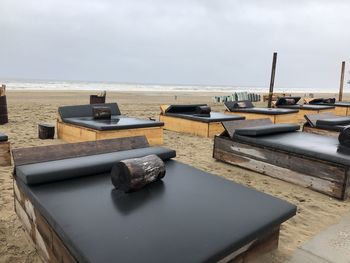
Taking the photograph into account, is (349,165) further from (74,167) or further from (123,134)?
(123,134)

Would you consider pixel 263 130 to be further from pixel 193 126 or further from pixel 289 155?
pixel 193 126

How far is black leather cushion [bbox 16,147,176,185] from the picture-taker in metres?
2.79

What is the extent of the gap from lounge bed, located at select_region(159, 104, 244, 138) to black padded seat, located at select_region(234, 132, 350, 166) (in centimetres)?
263

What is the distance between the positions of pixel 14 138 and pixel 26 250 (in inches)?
207

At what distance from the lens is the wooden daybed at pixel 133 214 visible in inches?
76.7

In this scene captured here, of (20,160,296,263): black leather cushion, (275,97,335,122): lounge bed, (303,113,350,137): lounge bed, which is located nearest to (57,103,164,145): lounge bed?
(20,160,296,263): black leather cushion

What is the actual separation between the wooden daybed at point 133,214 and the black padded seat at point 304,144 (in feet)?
5.77

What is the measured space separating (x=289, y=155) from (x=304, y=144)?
44 centimetres

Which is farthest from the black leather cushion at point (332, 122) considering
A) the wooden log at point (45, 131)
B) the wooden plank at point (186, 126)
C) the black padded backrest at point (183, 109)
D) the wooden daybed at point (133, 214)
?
the wooden log at point (45, 131)

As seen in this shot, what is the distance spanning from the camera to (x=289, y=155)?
4.54 meters

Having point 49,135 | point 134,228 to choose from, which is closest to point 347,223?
point 134,228

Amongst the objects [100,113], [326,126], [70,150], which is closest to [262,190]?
[70,150]

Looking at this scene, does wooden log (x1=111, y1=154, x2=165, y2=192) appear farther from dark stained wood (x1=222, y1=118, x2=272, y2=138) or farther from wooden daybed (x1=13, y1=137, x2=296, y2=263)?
dark stained wood (x1=222, y1=118, x2=272, y2=138)

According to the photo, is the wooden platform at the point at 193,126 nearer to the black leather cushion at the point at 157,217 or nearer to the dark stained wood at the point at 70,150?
the dark stained wood at the point at 70,150
